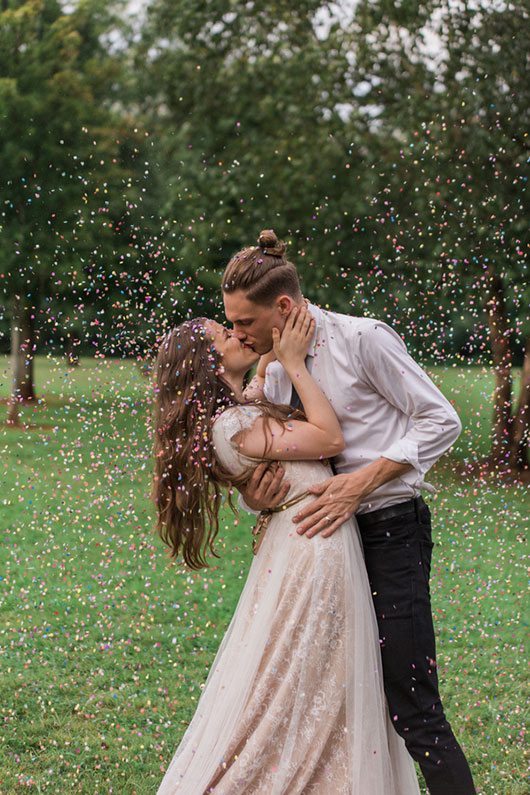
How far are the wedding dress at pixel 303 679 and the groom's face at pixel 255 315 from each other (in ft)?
0.92

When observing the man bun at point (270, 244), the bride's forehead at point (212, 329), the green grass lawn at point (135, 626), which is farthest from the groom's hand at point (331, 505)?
the green grass lawn at point (135, 626)

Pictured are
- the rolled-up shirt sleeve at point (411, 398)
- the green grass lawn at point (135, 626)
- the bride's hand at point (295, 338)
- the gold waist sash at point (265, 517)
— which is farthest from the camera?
the green grass lawn at point (135, 626)

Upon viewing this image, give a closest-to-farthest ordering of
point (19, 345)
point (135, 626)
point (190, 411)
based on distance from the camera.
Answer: point (190, 411) < point (135, 626) < point (19, 345)

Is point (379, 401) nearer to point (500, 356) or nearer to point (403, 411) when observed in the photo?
point (403, 411)

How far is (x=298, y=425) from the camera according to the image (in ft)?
11.7

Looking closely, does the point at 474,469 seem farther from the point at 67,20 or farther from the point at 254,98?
the point at 67,20

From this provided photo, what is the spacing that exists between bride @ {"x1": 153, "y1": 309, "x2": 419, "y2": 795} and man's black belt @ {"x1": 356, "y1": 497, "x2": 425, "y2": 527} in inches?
2.8

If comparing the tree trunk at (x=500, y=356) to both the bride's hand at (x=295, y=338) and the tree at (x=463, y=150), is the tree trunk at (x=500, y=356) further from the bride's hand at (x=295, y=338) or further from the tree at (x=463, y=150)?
the bride's hand at (x=295, y=338)

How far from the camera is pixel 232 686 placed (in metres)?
3.79

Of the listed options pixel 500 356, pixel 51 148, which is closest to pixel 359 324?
pixel 500 356

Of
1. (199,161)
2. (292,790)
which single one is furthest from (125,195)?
(292,790)

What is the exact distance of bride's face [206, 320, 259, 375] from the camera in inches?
148

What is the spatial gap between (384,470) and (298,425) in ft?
1.17

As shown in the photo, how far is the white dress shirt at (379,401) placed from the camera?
3.49m
